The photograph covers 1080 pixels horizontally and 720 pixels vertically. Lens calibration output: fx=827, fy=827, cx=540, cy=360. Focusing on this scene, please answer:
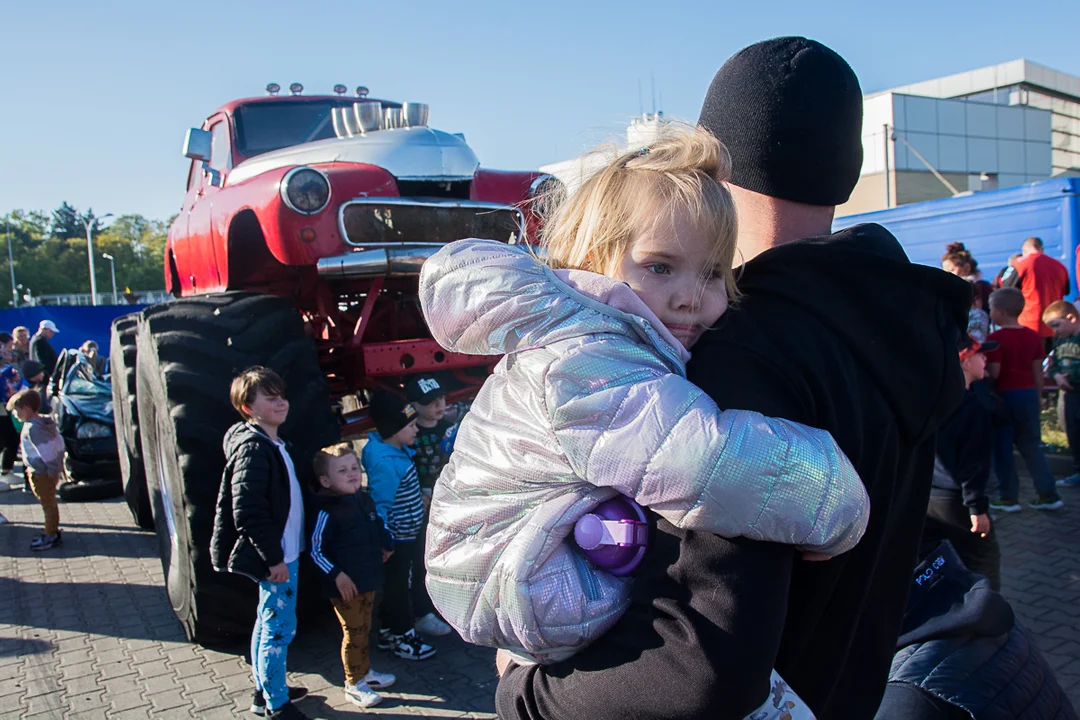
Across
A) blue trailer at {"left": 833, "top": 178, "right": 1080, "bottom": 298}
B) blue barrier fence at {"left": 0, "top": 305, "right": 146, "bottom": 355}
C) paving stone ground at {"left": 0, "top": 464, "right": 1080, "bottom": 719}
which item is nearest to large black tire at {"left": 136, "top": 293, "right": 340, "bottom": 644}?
paving stone ground at {"left": 0, "top": 464, "right": 1080, "bottom": 719}

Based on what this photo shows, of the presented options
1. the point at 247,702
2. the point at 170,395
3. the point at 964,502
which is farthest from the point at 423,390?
the point at 964,502

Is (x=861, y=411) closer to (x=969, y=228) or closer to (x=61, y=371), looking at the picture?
(x=61, y=371)

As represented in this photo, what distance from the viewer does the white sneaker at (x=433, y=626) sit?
455cm

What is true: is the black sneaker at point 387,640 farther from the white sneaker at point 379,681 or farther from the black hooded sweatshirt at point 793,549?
the black hooded sweatshirt at point 793,549

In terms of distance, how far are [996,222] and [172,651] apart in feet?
32.2

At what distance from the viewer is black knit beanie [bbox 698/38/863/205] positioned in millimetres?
1218

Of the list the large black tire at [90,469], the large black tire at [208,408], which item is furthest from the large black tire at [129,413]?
the large black tire at [90,469]

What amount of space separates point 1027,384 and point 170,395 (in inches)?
239

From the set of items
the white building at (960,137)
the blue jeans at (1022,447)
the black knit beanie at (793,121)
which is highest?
the white building at (960,137)

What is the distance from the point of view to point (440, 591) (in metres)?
1.19

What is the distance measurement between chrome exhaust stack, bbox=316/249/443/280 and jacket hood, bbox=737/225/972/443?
334 centimetres

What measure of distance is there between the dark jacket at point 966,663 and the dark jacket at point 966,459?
4.42 ft

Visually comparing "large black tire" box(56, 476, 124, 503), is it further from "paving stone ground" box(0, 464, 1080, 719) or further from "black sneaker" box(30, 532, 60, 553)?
"paving stone ground" box(0, 464, 1080, 719)

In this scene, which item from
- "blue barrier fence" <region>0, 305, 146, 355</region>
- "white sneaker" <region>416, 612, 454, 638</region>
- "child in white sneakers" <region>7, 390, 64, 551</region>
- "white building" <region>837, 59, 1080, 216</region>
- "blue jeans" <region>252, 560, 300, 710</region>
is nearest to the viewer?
"blue jeans" <region>252, 560, 300, 710</region>
